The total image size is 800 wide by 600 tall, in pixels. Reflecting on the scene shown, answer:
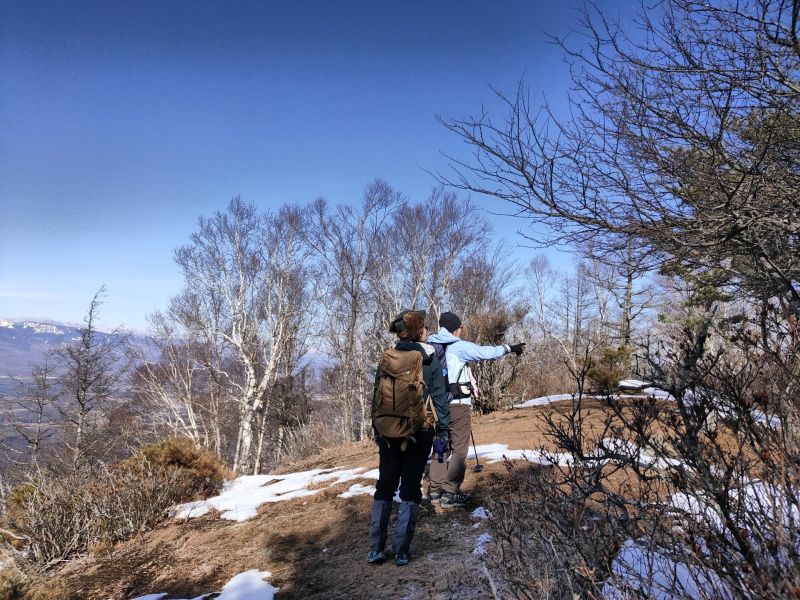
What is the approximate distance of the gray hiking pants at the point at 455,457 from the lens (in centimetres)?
410

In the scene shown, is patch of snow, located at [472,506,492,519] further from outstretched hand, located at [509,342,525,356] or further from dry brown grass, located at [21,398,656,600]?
outstretched hand, located at [509,342,525,356]

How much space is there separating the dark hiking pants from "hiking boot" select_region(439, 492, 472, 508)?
1.08 metres

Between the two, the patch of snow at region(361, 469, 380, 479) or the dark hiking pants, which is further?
the patch of snow at region(361, 469, 380, 479)

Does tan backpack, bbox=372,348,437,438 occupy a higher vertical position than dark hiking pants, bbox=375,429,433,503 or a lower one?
higher

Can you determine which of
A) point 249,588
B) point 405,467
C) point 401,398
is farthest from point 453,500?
point 249,588

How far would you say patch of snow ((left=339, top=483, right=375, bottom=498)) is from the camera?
545 cm

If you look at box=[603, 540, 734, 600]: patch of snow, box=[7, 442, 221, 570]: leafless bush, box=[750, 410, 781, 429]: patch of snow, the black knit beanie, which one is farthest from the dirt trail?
box=[750, 410, 781, 429]: patch of snow

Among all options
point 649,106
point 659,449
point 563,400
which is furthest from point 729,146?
point 563,400

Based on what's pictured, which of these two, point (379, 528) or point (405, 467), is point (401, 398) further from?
point (379, 528)

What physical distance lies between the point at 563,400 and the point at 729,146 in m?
8.63

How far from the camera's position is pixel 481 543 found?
3.40 metres

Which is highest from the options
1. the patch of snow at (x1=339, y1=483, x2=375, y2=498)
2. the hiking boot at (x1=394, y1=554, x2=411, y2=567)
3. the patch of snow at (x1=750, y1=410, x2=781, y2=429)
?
the patch of snow at (x1=750, y1=410, x2=781, y2=429)

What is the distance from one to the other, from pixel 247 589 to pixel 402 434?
1695 millimetres

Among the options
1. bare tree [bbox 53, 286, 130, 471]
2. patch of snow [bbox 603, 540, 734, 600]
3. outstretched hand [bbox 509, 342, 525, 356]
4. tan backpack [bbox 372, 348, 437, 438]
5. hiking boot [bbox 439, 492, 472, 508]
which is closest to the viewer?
patch of snow [bbox 603, 540, 734, 600]
